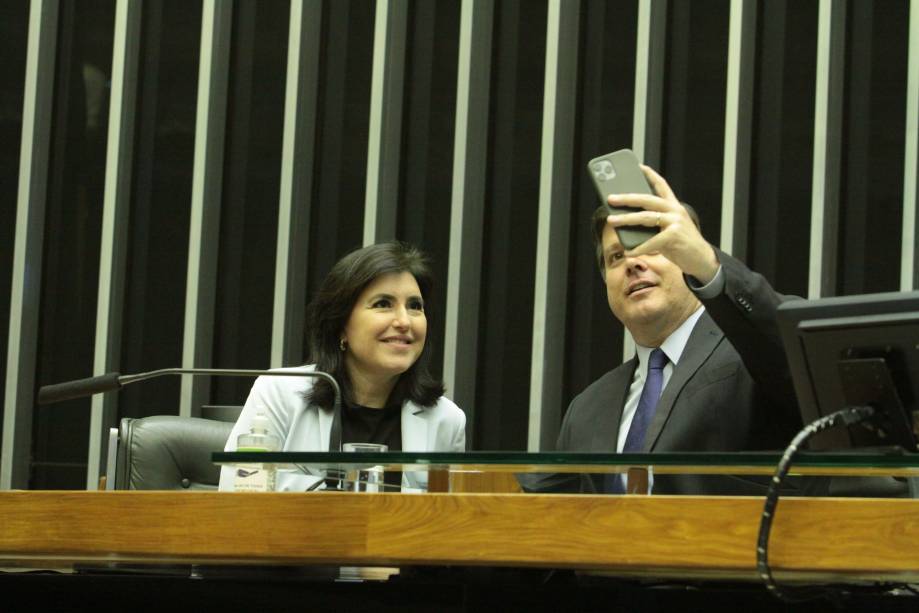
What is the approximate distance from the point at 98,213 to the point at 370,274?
2109mm

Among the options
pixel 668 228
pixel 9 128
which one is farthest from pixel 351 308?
pixel 9 128

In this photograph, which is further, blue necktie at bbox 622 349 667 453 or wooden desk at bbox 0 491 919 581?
blue necktie at bbox 622 349 667 453

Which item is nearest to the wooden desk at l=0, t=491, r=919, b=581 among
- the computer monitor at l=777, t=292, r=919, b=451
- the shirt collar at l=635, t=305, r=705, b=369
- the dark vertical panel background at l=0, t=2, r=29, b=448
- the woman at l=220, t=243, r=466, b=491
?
the computer monitor at l=777, t=292, r=919, b=451

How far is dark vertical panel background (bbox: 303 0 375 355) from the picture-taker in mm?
4852

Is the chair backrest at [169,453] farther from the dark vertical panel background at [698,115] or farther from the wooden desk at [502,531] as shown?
the dark vertical panel background at [698,115]

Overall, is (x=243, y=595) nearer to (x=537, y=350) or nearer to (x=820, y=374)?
(x=820, y=374)

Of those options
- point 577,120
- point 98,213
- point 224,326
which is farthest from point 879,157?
point 98,213

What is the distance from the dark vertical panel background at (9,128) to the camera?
4.95m

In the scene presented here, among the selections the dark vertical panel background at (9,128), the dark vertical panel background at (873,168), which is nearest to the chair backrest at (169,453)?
the dark vertical panel background at (9,128)

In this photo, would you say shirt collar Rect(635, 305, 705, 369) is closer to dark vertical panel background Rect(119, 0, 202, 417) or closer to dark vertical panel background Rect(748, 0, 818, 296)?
dark vertical panel background Rect(748, 0, 818, 296)

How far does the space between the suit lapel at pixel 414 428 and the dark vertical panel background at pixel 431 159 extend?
164 cm

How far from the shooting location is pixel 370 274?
323 cm

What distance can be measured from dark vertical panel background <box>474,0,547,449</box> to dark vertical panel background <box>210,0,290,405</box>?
0.82m

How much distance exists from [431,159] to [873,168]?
63.3 inches
